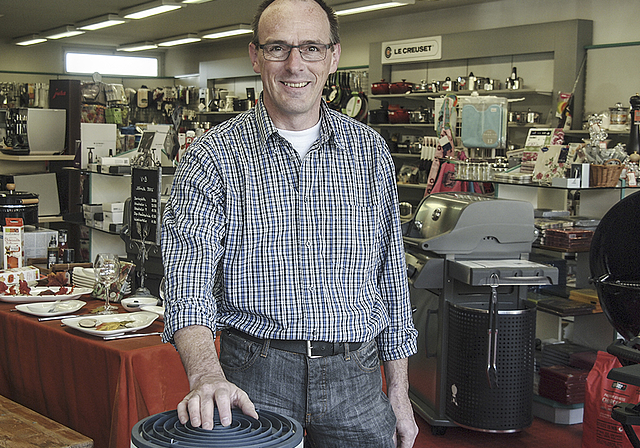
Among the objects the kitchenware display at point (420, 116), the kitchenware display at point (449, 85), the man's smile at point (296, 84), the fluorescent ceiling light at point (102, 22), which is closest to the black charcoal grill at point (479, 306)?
the man's smile at point (296, 84)

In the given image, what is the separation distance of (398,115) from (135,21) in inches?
221

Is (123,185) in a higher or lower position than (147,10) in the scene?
lower

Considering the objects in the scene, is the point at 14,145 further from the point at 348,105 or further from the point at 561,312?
the point at 348,105

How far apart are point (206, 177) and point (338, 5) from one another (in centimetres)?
Result: 904

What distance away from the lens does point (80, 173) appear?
21.1ft

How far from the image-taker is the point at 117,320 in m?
2.78

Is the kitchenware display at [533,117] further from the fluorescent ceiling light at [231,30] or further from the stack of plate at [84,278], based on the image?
the stack of plate at [84,278]

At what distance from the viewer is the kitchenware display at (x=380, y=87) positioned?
11.0 metres

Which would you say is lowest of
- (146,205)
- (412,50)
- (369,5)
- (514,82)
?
(146,205)

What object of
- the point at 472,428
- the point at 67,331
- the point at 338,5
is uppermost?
the point at 338,5

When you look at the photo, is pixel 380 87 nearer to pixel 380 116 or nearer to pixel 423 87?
pixel 380 116

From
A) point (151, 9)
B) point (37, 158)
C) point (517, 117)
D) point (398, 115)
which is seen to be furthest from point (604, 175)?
point (151, 9)

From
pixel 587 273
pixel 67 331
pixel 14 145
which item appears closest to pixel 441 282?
pixel 587 273

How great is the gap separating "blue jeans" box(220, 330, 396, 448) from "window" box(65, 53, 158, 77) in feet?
55.9
